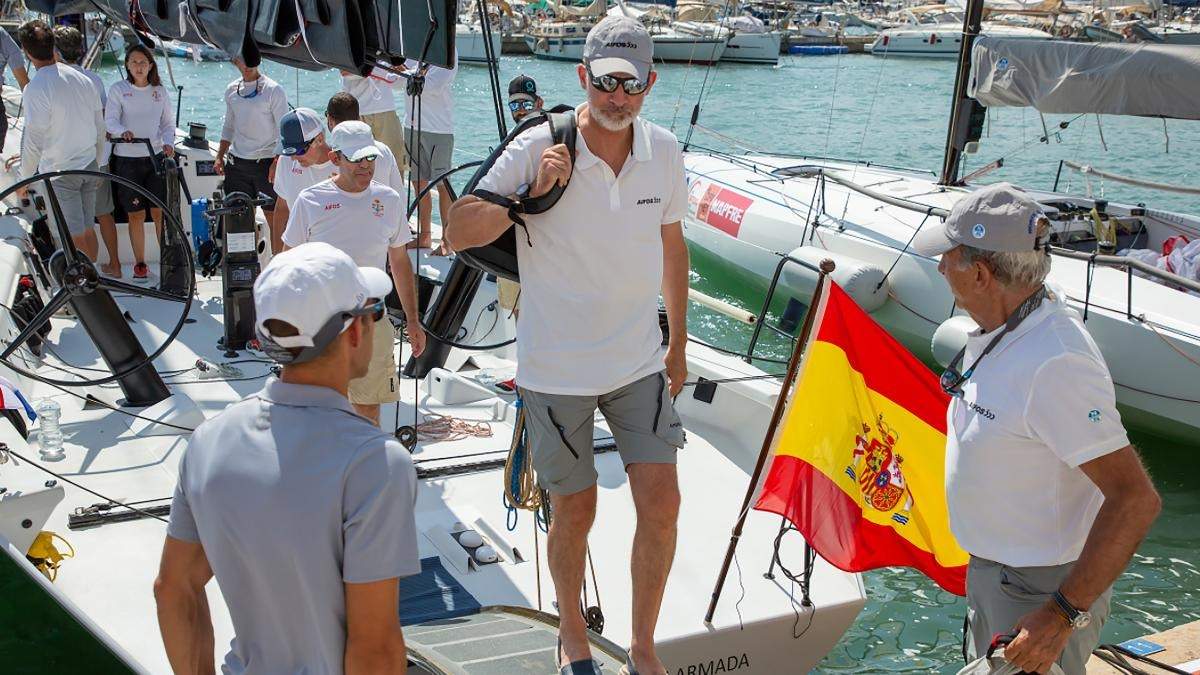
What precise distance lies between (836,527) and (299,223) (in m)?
2.57

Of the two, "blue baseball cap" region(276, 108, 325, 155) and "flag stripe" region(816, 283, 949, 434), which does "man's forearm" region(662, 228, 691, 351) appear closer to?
"flag stripe" region(816, 283, 949, 434)

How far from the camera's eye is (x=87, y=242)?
24.0 ft

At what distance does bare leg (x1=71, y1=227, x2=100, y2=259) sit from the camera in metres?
7.19

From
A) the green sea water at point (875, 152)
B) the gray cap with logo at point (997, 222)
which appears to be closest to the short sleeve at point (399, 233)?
the green sea water at point (875, 152)

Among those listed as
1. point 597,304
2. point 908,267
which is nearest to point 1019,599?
point 597,304

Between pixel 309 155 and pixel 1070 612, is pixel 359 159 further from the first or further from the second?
pixel 1070 612

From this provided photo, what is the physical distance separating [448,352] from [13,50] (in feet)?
19.2

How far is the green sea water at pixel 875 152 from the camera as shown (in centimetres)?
539

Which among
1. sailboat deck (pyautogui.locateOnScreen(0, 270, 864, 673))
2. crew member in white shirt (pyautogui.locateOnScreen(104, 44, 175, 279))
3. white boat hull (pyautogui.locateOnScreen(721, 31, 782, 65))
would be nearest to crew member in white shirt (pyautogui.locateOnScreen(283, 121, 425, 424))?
sailboat deck (pyautogui.locateOnScreen(0, 270, 864, 673))

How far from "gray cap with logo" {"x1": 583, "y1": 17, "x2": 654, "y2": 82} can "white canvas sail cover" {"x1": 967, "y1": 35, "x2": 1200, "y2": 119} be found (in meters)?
8.34

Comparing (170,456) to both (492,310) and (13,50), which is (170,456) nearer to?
(492,310)

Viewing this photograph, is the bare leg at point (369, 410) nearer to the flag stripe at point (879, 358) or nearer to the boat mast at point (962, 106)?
the flag stripe at point (879, 358)

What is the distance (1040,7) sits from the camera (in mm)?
17516

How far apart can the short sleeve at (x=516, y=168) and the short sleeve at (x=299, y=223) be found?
204 cm
